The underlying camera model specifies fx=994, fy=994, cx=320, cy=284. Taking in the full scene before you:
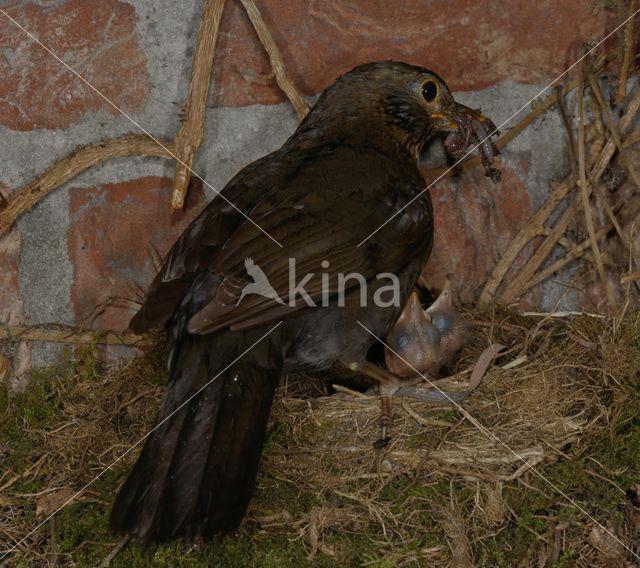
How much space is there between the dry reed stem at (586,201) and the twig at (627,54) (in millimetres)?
146

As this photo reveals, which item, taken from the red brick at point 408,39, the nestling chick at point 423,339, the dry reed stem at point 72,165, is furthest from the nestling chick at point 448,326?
the dry reed stem at point 72,165

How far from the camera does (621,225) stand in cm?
394

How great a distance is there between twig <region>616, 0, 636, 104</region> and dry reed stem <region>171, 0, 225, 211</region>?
1.55 meters

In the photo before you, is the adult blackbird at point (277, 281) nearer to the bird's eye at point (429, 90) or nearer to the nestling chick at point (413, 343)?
the bird's eye at point (429, 90)

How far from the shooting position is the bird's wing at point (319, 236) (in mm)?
3023

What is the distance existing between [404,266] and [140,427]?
1.07m

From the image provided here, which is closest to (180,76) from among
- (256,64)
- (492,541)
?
(256,64)

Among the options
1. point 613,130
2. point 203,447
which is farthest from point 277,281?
point 613,130

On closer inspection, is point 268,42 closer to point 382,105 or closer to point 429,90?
point 382,105

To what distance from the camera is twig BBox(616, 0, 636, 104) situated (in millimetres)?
3811

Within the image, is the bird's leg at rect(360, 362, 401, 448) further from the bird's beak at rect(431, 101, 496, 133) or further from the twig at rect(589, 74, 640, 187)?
the twig at rect(589, 74, 640, 187)

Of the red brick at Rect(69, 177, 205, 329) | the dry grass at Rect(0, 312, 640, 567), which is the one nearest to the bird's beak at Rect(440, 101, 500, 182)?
the dry grass at Rect(0, 312, 640, 567)

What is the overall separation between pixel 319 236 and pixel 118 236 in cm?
98

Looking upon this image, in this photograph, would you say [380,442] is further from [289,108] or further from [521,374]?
[289,108]
